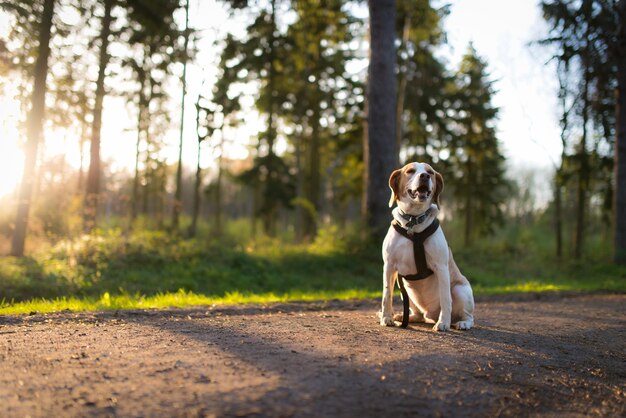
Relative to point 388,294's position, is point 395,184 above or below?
above

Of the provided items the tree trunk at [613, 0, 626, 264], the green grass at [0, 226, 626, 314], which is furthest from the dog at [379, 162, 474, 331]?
the tree trunk at [613, 0, 626, 264]

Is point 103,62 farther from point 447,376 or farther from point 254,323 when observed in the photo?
point 447,376

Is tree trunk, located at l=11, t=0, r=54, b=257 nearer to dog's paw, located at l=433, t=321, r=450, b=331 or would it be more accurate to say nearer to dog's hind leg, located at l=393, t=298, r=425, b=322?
dog's hind leg, located at l=393, t=298, r=425, b=322

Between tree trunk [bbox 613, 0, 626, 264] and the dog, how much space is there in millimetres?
15348

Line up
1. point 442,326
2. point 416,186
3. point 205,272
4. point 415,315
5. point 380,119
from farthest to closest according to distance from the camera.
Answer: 1. point 380,119
2. point 205,272
3. point 415,315
4. point 442,326
5. point 416,186

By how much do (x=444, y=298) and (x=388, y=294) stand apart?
1.99 feet

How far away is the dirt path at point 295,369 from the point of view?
10.2ft

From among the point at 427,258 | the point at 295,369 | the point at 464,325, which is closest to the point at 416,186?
the point at 427,258

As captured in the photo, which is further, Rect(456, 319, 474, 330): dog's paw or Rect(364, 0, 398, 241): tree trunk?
Rect(364, 0, 398, 241): tree trunk

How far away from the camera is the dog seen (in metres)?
5.69

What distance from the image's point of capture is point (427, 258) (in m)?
5.72

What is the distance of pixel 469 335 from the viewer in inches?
220

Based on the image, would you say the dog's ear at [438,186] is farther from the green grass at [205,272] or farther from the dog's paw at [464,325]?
the green grass at [205,272]

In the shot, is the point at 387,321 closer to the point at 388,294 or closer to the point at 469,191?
the point at 388,294
